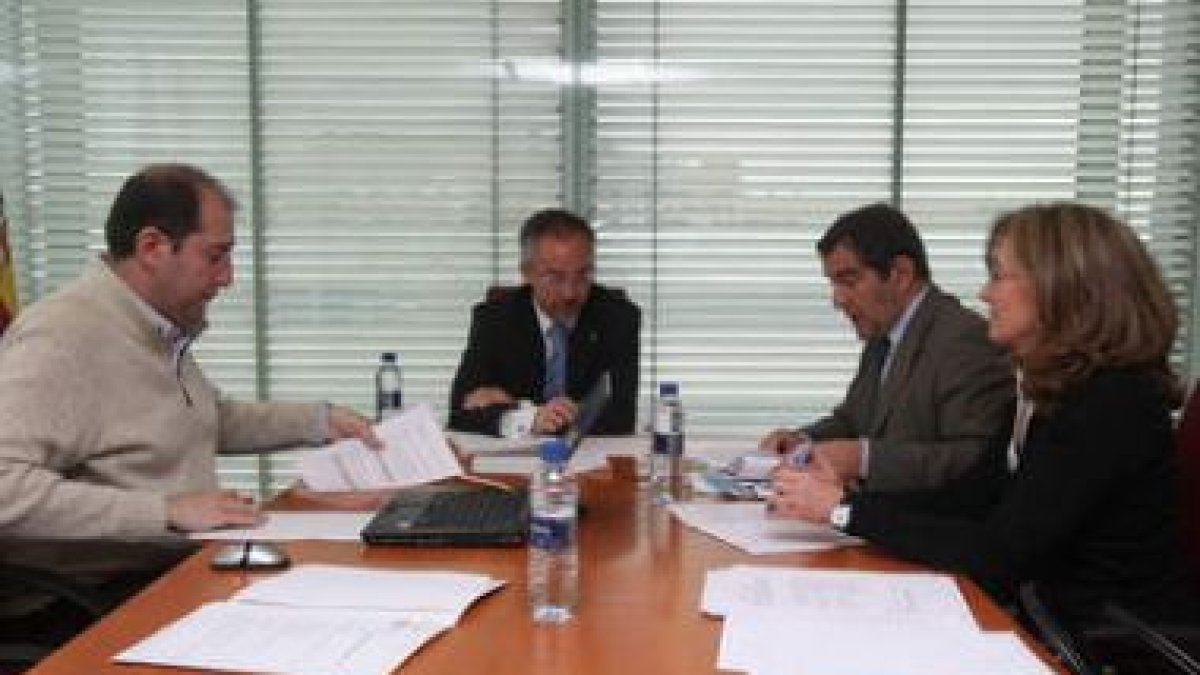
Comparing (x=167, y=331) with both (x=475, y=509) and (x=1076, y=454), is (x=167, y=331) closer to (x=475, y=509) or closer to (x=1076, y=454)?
(x=475, y=509)

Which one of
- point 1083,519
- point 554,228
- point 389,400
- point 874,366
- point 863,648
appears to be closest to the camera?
point 863,648

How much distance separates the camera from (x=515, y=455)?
2.53 metres

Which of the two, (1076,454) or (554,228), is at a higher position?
(554,228)

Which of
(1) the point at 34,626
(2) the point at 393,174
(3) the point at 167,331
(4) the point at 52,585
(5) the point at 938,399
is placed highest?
(2) the point at 393,174

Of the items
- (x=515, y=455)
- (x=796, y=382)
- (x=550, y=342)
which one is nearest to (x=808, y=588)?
(x=515, y=455)

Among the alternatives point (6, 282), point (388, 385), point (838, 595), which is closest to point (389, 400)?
point (388, 385)

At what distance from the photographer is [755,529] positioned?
192 cm

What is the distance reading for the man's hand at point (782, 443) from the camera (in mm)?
2580

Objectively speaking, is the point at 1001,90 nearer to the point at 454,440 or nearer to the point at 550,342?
the point at 550,342

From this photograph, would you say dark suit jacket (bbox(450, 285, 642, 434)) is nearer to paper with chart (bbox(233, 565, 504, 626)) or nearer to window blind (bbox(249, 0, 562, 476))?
window blind (bbox(249, 0, 562, 476))

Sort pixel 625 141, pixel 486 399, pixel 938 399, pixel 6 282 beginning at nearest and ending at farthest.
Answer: pixel 938 399
pixel 486 399
pixel 6 282
pixel 625 141

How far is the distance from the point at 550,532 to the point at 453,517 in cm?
43

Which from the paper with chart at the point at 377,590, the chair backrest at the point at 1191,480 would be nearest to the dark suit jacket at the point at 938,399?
the chair backrest at the point at 1191,480

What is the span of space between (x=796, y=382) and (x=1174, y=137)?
143 centimetres
